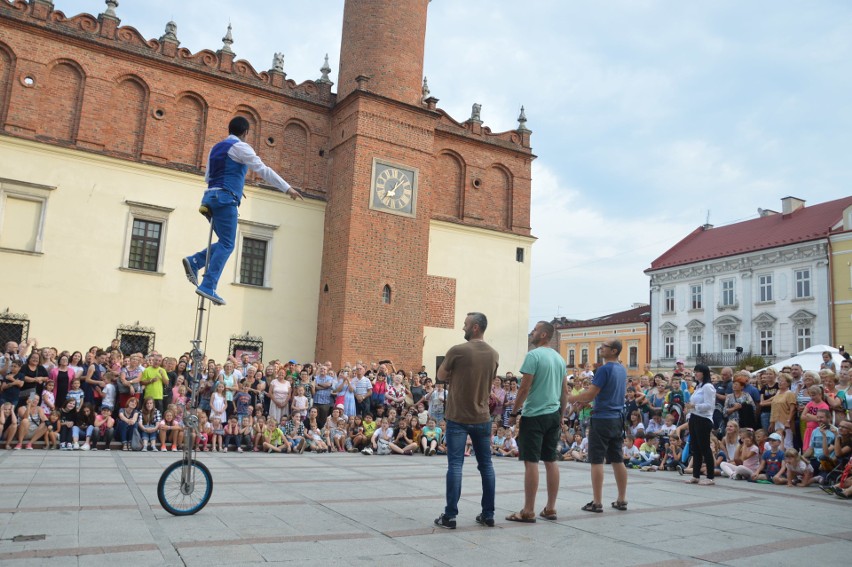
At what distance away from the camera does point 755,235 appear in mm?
42906

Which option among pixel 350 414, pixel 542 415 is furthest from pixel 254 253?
pixel 542 415

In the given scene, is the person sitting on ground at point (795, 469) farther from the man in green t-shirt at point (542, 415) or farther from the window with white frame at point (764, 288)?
the window with white frame at point (764, 288)

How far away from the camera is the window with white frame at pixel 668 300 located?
153ft

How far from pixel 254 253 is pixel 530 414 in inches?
698

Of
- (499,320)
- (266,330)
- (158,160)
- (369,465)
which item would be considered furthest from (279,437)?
(499,320)

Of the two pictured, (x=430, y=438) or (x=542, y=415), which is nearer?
(x=542, y=415)

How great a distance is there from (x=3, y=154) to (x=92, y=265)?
13.2 ft

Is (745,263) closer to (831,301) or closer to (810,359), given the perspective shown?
(831,301)

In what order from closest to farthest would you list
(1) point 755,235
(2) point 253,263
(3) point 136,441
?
(3) point 136,441
(2) point 253,263
(1) point 755,235

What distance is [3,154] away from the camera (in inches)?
752

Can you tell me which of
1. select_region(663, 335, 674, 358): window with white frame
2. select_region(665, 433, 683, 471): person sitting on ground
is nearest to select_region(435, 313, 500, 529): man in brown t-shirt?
select_region(665, 433, 683, 471): person sitting on ground

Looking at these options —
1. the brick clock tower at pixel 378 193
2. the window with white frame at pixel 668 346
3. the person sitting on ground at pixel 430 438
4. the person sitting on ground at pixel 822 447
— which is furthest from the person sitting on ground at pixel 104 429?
the window with white frame at pixel 668 346

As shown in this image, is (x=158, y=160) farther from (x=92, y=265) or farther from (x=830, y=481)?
(x=830, y=481)

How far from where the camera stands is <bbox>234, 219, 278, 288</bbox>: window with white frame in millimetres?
22250
